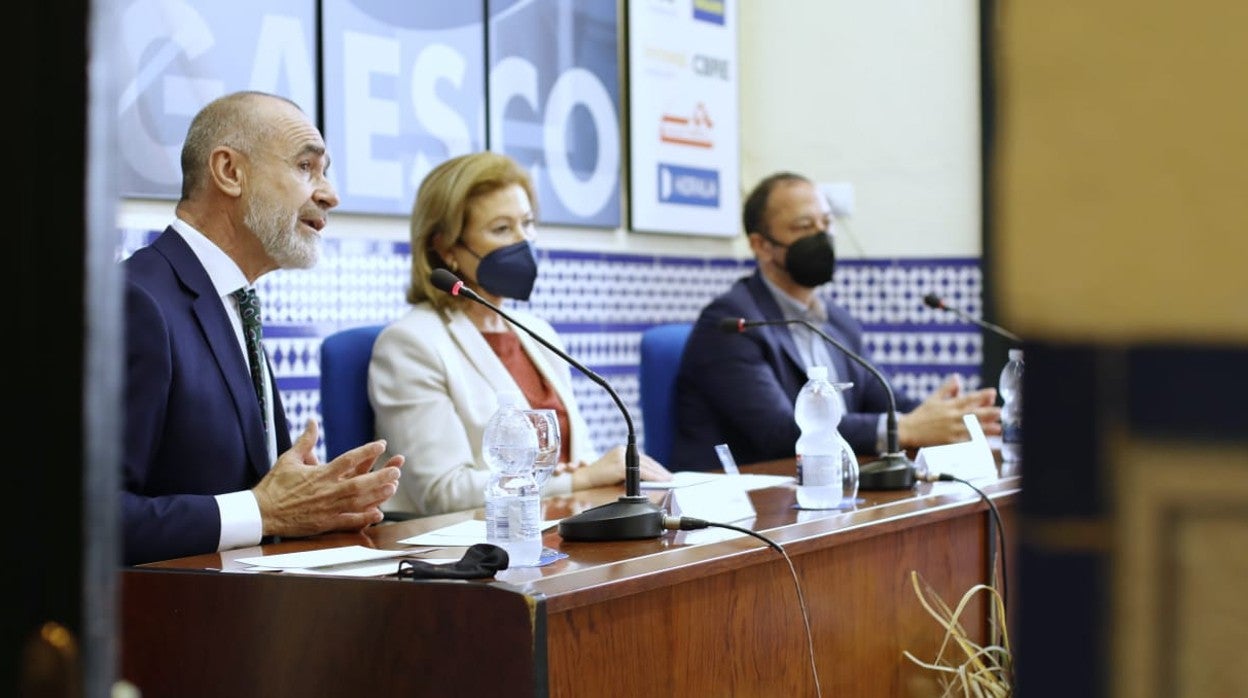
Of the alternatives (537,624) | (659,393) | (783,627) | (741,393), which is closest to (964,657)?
(783,627)

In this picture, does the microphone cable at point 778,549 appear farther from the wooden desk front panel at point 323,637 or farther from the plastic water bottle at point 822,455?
the wooden desk front panel at point 323,637

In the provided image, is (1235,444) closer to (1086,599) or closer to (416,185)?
(1086,599)

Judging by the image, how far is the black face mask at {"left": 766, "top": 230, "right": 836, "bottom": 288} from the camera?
409cm

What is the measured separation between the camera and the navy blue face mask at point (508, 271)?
3.36 metres

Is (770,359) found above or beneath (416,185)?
beneath

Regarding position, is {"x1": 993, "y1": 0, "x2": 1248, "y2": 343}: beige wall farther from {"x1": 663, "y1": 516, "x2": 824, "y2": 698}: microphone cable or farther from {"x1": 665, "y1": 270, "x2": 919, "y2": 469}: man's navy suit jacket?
{"x1": 665, "y1": 270, "x2": 919, "y2": 469}: man's navy suit jacket

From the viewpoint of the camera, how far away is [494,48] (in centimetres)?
471

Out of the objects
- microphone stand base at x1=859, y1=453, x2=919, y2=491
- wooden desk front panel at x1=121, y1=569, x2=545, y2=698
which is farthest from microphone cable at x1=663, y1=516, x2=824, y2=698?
microphone stand base at x1=859, y1=453, x2=919, y2=491

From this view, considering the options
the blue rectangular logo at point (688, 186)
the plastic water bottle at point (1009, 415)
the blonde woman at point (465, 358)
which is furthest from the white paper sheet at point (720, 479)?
the blue rectangular logo at point (688, 186)

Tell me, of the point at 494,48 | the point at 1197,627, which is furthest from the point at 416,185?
the point at 1197,627

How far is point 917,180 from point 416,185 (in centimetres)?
212

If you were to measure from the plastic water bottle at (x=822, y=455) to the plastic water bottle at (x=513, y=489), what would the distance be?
0.67 m

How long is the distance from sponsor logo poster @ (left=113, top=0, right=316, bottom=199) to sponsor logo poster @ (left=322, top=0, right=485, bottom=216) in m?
0.18

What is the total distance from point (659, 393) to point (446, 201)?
0.88 m
